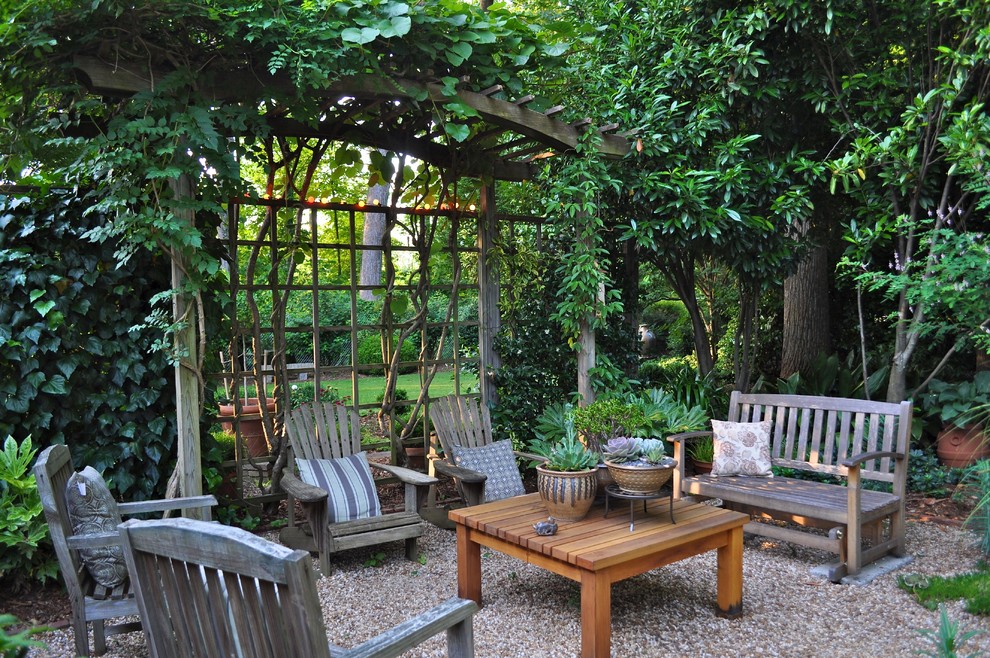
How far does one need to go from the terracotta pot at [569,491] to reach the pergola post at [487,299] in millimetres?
2315

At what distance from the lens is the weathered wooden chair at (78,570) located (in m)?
2.66

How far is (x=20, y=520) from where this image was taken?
124 inches

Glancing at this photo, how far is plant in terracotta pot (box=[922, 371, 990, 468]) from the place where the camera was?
5.05m

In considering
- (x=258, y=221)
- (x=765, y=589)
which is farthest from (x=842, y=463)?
(x=258, y=221)

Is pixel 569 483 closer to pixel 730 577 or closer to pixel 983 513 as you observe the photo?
pixel 730 577

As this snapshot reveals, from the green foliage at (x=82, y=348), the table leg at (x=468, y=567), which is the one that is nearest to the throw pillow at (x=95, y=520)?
the green foliage at (x=82, y=348)

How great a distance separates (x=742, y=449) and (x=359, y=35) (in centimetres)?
311

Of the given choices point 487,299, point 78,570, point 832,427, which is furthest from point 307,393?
point 832,427

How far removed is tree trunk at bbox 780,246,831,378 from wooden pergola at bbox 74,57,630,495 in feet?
11.9

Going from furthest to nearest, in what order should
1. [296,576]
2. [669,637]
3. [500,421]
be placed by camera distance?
[500,421], [669,637], [296,576]

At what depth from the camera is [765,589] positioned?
3.53m

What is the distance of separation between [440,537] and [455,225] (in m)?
2.28

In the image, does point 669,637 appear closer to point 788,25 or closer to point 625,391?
point 625,391

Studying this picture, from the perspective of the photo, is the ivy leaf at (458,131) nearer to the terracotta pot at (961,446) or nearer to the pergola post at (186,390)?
the pergola post at (186,390)
